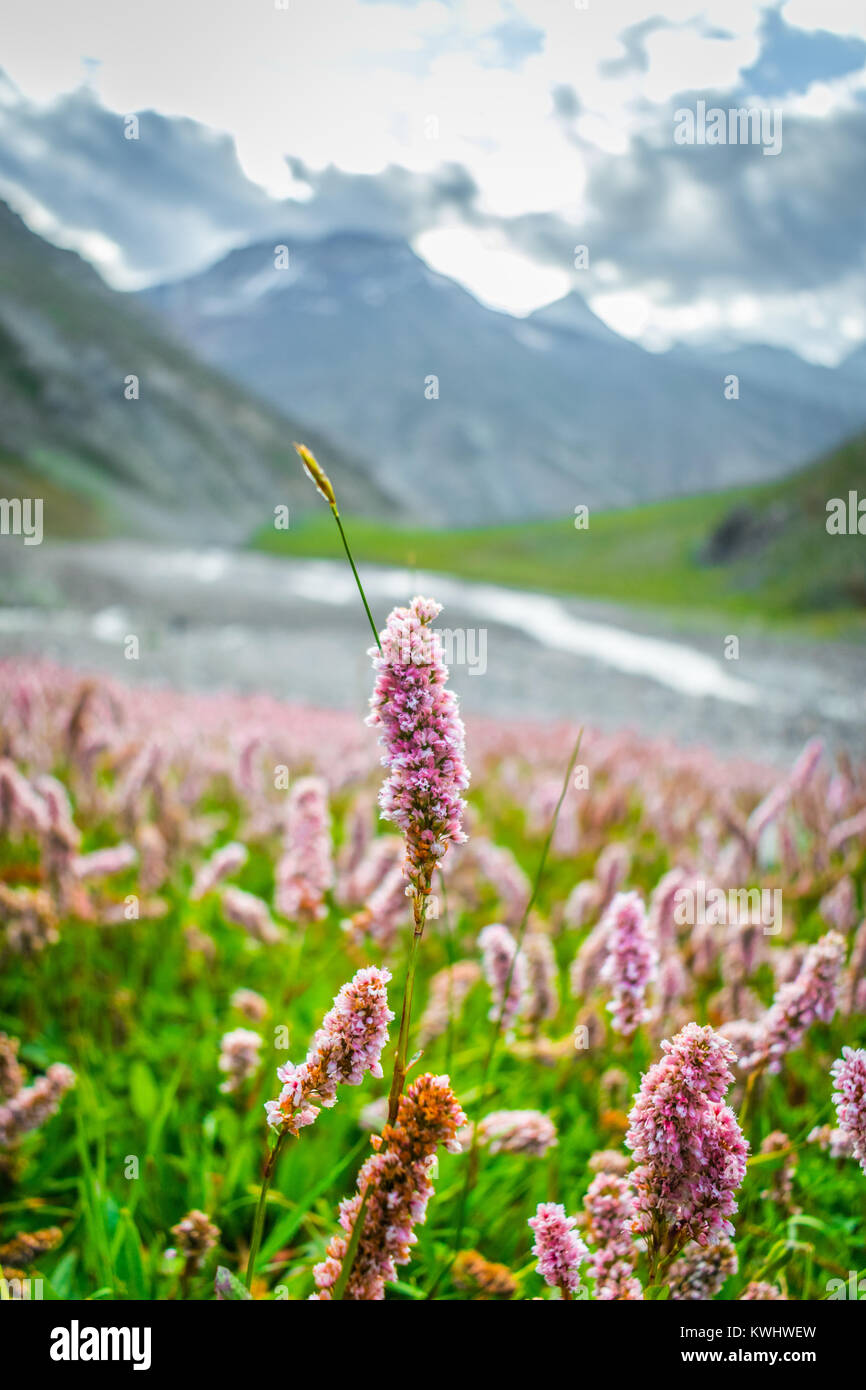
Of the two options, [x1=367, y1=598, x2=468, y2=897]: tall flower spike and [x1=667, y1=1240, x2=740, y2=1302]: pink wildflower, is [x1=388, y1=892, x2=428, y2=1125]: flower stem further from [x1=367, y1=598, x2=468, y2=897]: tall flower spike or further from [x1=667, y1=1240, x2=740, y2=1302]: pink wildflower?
[x1=667, y1=1240, x2=740, y2=1302]: pink wildflower

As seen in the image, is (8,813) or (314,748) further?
(314,748)

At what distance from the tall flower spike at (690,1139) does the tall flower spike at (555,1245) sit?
11cm

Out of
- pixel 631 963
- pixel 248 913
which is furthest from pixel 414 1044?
pixel 631 963

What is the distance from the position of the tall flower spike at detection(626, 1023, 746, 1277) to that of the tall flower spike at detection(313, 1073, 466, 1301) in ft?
0.74

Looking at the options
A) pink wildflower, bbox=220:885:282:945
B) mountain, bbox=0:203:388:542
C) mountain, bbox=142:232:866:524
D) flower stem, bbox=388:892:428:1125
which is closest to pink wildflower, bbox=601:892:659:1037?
flower stem, bbox=388:892:428:1125

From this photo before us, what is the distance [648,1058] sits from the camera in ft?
7.77

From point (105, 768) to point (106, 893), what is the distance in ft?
7.61

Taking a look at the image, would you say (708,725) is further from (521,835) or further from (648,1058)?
(648,1058)

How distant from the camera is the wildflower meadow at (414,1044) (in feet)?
3.22

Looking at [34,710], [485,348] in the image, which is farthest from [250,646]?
[485,348]

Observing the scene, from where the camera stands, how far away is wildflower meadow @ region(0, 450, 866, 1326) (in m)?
0.98

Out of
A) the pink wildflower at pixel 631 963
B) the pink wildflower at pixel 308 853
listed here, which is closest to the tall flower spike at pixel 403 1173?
the pink wildflower at pixel 631 963
